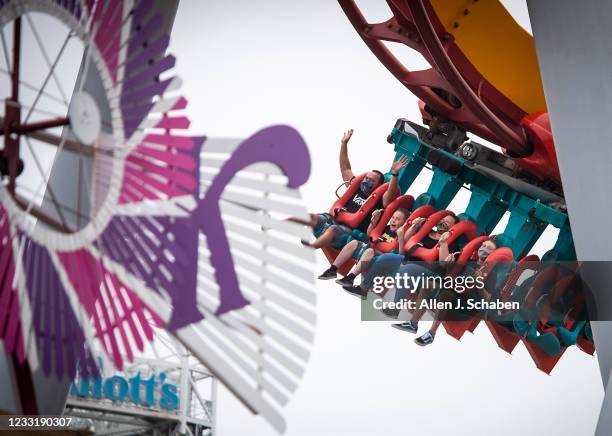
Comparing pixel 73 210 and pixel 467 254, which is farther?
pixel 467 254

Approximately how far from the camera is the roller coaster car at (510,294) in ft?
21.2

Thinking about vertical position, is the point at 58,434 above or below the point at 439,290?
below

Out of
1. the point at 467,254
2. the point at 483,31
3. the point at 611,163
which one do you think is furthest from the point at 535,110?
the point at 611,163

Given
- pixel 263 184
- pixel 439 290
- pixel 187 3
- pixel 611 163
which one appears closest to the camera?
pixel 263 184

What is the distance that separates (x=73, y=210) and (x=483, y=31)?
4.02m

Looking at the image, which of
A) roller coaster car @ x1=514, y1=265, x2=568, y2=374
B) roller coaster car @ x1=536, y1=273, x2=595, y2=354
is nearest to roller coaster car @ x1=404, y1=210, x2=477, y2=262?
roller coaster car @ x1=514, y1=265, x2=568, y2=374

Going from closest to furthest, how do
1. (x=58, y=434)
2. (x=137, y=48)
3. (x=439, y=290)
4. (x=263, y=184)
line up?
(x=58, y=434) → (x=263, y=184) → (x=137, y=48) → (x=439, y=290)

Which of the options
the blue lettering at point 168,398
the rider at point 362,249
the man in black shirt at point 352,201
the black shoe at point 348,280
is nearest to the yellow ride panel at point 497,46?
the man in black shirt at point 352,201

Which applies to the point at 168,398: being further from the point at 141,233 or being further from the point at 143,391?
the point at 141,233

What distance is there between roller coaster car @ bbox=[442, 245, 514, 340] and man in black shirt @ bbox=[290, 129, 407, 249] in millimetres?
876

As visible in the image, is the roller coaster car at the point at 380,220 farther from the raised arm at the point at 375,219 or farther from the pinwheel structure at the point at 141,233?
the pinwheel structure at the point at 141,233

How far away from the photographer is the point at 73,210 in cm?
392

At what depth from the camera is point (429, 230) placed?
279 inches

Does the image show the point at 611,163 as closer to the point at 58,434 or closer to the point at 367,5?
the point at 58,434
